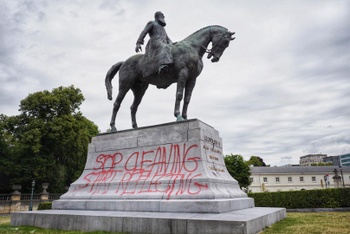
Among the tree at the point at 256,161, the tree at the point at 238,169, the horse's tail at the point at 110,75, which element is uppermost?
the tree at the point at 256,161

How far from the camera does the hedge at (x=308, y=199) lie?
19000mm

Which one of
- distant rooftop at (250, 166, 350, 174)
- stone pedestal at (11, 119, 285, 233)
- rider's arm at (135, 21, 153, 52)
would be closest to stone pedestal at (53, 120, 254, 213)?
stone pedestal at (11, 119, 285, 233)

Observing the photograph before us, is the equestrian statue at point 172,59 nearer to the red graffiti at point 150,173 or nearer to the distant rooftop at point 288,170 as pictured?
the red graffiti at point 150,173

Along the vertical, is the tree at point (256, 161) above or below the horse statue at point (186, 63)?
above

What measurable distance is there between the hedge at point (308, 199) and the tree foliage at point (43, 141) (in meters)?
22.5

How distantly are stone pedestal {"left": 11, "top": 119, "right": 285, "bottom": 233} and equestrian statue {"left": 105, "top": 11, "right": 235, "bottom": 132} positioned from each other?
1.05 meters

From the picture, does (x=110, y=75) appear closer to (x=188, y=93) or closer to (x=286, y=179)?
(x=188, y=93)

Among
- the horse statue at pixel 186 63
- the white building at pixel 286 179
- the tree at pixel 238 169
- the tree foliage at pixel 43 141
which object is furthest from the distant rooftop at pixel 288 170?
the horse statue at pixel 186 63

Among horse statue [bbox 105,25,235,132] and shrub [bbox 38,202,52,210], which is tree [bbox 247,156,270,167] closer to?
shrub [bbox 38,202,52,210]

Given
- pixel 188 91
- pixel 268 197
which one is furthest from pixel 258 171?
pixel 188 91

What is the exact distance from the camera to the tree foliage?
32.0 meters

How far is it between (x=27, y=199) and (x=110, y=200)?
1054 inches

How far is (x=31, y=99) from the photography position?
34.3m

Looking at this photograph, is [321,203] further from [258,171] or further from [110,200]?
[258,171]
